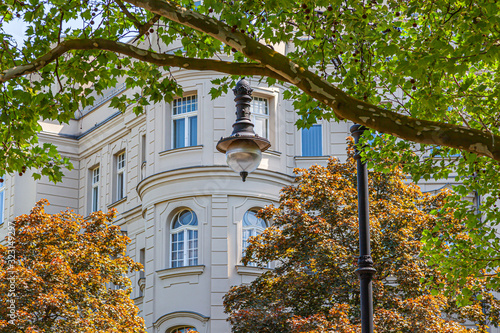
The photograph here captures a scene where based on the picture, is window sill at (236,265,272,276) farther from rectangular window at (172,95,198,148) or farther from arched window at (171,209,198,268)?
rectangular window at (172,95,198,148)

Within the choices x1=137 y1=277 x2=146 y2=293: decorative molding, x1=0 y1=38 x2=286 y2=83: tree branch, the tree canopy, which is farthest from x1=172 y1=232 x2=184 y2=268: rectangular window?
x1=0 y1=38 x2=286 y2=83: tree branch

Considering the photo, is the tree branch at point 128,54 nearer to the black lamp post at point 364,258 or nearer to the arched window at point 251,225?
the black lamp post at point 364,258

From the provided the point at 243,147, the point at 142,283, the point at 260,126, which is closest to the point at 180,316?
the point at 142,283

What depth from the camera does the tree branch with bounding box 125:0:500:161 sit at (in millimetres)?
8680

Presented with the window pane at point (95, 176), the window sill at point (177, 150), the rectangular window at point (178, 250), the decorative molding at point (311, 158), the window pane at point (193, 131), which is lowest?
the rectangular window at point (178, 250)

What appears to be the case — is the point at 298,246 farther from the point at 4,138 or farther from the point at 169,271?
the point at 4,138

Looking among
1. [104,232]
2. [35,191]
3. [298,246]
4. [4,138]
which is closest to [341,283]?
[298,246]

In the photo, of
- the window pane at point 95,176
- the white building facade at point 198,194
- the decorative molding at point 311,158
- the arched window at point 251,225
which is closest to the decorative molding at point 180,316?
the white building facade at point 198,194

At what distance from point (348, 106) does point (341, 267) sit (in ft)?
42.6

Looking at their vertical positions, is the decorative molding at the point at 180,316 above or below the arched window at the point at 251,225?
below

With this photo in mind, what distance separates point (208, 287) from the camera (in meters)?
26.3

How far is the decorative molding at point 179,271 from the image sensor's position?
2645cm

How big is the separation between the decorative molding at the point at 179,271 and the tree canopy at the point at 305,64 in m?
12.6

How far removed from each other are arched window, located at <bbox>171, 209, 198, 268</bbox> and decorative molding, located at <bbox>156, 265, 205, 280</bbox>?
42cm
